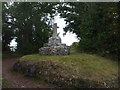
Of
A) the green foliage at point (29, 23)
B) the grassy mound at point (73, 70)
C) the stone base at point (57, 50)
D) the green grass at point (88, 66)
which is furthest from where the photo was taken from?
the green foliage at point (29, 23)

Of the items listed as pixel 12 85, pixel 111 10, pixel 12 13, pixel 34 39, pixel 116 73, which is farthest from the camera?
pixel 34 39

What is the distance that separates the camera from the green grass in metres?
11.0

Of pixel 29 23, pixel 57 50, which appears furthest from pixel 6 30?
pixel 57 50

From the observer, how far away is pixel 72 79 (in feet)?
35.6

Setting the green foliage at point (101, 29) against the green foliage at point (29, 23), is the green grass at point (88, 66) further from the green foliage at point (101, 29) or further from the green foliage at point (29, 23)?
the green foliage at point (29, 23)

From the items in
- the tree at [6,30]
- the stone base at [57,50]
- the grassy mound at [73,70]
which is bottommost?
the grassy mound at [73,70]

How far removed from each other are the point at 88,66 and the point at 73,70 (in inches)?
37.3

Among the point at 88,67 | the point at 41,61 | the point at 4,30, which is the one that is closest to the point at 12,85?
the point at 41,61

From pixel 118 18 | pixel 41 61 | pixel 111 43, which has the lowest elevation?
pixel 41 61

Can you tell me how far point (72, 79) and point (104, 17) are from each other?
541cm

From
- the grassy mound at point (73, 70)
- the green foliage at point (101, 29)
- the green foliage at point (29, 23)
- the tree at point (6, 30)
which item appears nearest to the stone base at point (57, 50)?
the grassy mound at point (73, 70)

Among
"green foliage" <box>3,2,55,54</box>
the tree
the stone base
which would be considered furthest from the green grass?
the tree

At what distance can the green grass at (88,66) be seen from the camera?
10961 mm

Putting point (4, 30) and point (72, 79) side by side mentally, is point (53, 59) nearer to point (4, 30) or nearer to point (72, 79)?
point (72, 79)
